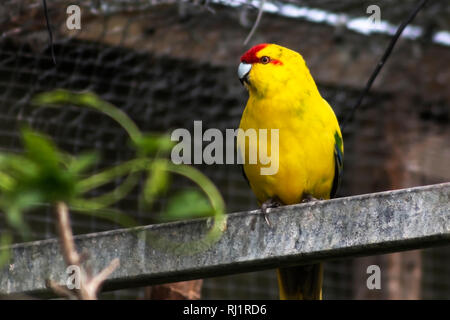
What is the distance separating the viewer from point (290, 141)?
5.94ft

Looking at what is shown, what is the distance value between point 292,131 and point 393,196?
70 centimetres

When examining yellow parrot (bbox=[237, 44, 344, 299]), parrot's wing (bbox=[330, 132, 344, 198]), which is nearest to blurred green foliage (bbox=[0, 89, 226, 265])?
yellow parrot (bbox=[237, 44, 344, 299])

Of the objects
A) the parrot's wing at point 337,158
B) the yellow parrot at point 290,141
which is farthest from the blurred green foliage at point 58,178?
the parrot's wing at point 337,158

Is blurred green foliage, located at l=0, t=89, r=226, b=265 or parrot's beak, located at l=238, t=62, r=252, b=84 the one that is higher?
parrot's beak, located at l=238, t=62, r=252, b=84

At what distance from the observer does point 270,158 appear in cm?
185

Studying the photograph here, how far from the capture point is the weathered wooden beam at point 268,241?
1.10 metres

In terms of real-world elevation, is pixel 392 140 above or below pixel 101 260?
above

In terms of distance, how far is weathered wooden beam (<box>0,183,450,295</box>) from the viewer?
1.10 m

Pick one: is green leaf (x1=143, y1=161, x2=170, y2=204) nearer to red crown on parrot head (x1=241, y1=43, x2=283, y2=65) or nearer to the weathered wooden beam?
the weathered wooden beam

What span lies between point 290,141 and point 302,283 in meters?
0.39

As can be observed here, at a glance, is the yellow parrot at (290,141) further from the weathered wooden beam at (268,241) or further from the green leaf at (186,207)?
the green leaf at (186,207)

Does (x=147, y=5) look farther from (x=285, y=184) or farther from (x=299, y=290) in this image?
(x=299, y=290)

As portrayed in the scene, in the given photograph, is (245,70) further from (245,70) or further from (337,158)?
(337,158)
